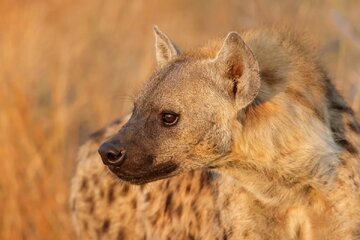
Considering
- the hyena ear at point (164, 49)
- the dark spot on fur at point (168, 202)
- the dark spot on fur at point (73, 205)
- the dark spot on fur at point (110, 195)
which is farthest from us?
the dark spot on fur at point (73, 205)

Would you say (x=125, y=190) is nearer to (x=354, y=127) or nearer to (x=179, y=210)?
(x=179, y=210)

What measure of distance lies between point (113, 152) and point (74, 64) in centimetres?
464

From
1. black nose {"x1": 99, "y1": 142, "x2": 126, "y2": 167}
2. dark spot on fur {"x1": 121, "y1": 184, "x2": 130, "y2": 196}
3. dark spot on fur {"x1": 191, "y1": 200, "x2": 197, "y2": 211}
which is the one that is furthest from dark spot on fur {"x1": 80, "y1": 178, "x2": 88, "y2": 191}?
black nose {"x1": 99, "y1": 142, "x2": 126, "y2": 167}

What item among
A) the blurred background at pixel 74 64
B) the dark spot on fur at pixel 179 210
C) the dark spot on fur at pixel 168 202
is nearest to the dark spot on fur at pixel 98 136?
the blurred background at pixel 74 64

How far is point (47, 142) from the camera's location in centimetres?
752

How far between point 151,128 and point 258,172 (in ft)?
1.60

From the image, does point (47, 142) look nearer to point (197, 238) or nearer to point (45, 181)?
point (45, 181)

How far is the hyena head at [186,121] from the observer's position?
478cm

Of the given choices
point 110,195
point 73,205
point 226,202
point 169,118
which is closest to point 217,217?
point 226,202

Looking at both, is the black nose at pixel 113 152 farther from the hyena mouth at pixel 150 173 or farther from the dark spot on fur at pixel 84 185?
the dark spot on fur at pixel 84 185

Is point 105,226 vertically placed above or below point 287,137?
below

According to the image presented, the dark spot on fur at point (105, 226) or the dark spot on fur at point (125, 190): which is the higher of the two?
the dark spot on fur at point (125, 190)

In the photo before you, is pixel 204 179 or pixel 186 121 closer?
pixel 186 121

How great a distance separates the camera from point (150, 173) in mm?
4855
